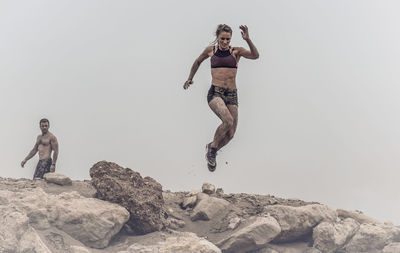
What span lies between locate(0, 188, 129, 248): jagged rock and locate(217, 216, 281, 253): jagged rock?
2683 mm

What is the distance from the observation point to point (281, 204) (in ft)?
44.4

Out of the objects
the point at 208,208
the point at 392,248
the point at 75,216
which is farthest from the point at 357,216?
the point at 75,216

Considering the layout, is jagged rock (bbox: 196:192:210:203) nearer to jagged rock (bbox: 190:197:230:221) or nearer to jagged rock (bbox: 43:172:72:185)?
jagged rock (bbox: 190:197:230:221)

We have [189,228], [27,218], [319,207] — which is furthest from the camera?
[319,207]

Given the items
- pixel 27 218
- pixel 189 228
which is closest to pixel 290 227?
pixel 189 228

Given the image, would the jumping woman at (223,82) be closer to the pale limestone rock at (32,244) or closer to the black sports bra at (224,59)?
the black sports bra at (224,59)

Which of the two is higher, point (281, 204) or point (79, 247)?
point (281, 204)

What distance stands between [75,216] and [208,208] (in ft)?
11.7

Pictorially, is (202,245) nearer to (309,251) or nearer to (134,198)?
(134,198)

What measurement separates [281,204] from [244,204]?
105 cm

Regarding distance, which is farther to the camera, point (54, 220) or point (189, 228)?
point (189, 228)

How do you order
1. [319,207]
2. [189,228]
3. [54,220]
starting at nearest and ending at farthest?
1. [54,220]
2. [189,228]
3. [319,207]

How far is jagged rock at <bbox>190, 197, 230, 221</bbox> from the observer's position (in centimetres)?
1268

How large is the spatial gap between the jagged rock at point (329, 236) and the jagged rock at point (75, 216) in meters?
5.21
